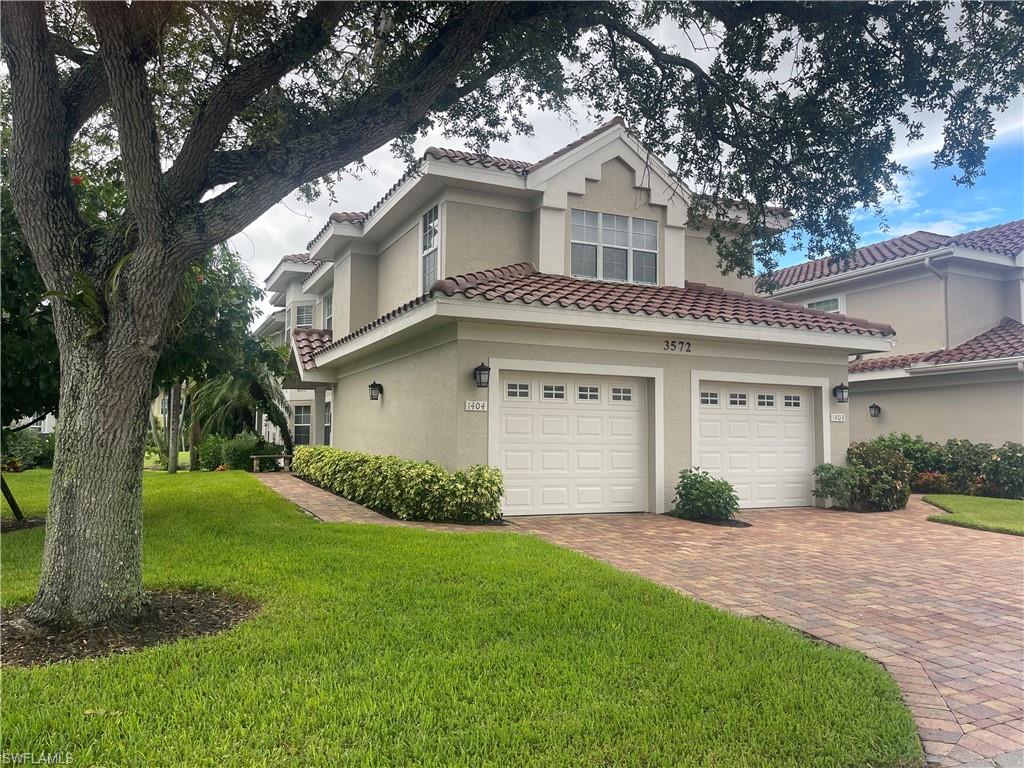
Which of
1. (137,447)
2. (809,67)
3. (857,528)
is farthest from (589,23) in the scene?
(857,528)

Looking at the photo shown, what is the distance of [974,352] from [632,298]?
34.4 ft

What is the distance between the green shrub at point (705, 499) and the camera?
1112cm

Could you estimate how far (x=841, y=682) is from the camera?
404cm

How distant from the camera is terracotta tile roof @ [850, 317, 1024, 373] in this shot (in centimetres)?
1567

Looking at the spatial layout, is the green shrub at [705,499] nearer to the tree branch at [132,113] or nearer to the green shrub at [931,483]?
the green shrub at [931,483]

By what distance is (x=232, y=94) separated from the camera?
16.8 ft

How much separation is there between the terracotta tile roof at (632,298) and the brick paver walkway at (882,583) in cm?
356

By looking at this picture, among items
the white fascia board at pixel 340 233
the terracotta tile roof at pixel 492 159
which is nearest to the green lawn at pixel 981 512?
the terracotta tile roof at pixel 492 159

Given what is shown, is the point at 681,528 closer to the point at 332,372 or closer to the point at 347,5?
the point at 347,5

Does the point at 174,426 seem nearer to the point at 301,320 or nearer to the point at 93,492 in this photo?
the point at 301,320

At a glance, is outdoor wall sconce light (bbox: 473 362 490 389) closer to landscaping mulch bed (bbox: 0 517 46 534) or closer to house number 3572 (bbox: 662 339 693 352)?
house number 3572 (bbox: 662 339 693 352)

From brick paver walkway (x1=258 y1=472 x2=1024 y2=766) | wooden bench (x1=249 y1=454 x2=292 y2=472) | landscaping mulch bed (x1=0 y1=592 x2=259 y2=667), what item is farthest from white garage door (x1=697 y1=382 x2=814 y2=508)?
wooden bench (x1=249 y1=454 x2=292 y2=472)

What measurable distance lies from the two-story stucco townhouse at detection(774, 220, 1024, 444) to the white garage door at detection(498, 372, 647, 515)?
28.6 feet

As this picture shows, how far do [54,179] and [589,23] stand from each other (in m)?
5.22
